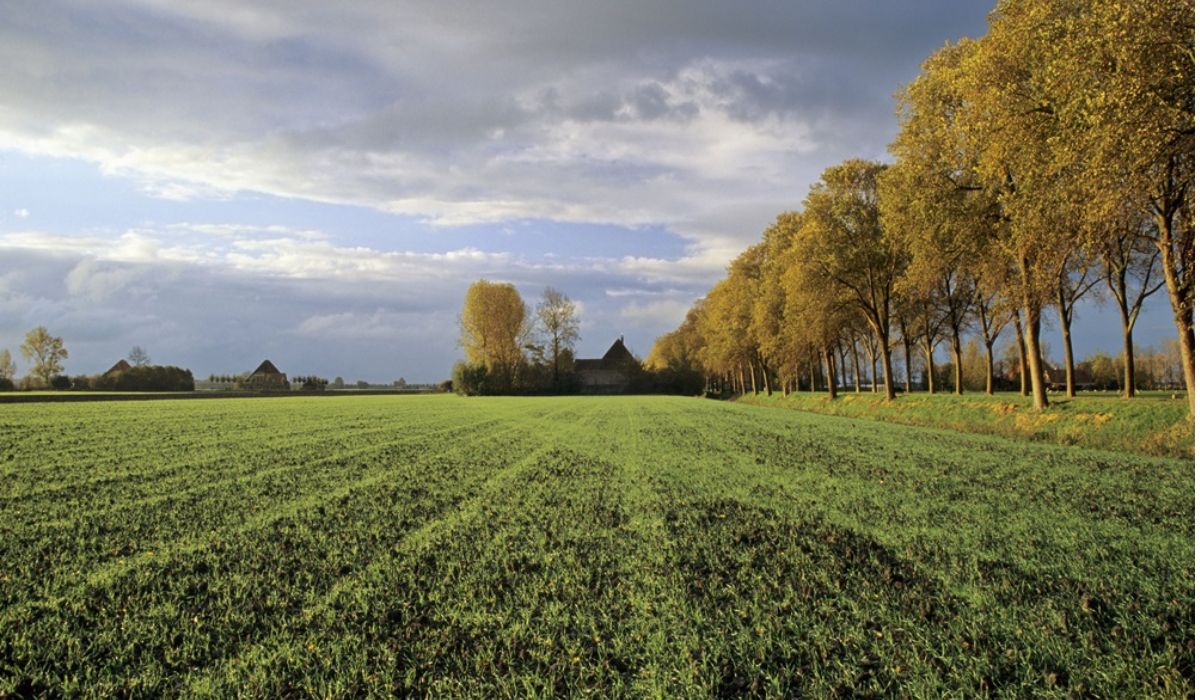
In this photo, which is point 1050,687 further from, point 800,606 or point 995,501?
point 995,501

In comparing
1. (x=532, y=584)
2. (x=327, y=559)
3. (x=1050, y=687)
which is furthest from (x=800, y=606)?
(x=327, y=559)

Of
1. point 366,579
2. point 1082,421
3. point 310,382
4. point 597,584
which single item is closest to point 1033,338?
point 1082,421

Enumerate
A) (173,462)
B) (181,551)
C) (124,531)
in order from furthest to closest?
1. (173,462)
2. (124,531)
3. (181,551)

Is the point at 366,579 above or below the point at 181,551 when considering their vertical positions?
below

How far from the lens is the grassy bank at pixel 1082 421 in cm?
1838

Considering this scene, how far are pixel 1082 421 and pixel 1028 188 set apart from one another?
7.68 m

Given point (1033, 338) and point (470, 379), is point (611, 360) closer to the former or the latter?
point (470, 379)

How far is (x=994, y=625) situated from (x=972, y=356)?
95.3 m

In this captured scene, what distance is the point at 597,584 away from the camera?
6203 mm

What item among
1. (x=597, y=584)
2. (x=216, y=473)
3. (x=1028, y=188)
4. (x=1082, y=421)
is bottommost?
(x=1082, y=421)

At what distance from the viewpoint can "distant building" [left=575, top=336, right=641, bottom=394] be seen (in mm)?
128750

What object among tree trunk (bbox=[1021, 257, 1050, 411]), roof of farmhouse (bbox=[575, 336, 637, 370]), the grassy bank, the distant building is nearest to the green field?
the grassy bank

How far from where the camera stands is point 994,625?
5.16 meters

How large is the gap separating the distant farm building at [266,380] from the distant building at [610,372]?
173 feet
